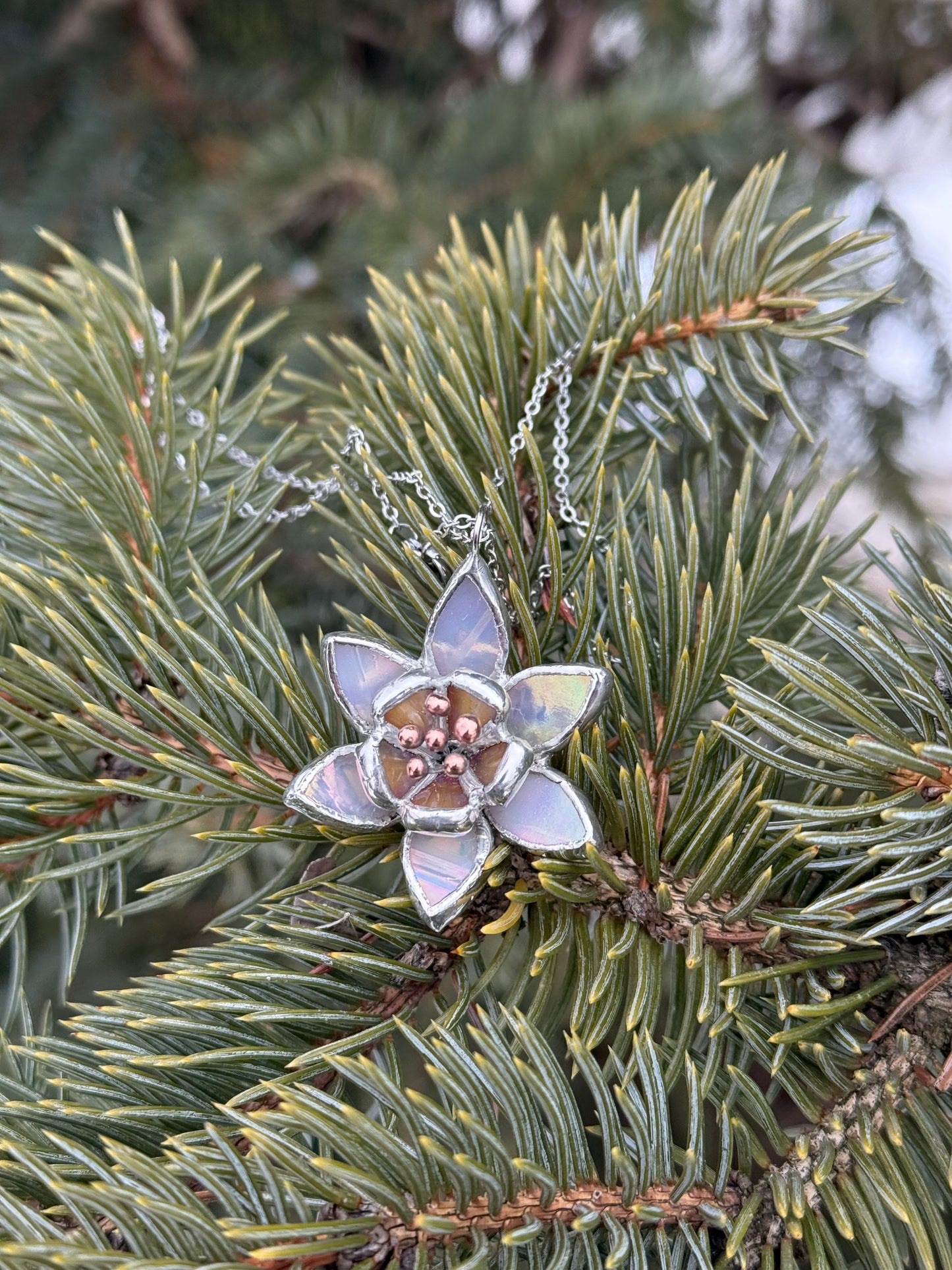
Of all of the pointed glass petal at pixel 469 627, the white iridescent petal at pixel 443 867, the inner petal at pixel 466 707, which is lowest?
the white iridescent petal at pixel 443 867

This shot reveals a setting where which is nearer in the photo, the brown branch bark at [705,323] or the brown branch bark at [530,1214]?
the brown branch bark at [530,1214]

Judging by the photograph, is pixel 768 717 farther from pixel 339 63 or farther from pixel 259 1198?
pixel 339 63

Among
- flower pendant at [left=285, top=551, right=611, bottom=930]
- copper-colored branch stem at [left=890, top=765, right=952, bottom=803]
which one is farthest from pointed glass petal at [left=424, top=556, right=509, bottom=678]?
copper-colored branch stem at [left=890, top=765, right=952, bottom=803]

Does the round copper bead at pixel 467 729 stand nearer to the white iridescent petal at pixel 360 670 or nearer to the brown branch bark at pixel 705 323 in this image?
the white iridescent petal at pixel 360 670

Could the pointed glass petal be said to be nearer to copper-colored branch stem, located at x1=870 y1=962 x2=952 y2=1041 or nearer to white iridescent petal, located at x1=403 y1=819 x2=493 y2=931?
white iridescent petal, located at x1=403 y1=819 x2=493 y2=931

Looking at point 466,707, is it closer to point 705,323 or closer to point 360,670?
point 360,670

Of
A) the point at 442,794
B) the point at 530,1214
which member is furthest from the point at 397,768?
the point at 530,1214

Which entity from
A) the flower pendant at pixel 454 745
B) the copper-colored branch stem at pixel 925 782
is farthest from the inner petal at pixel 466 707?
the copper-colored branch stem at pixel 925 782
